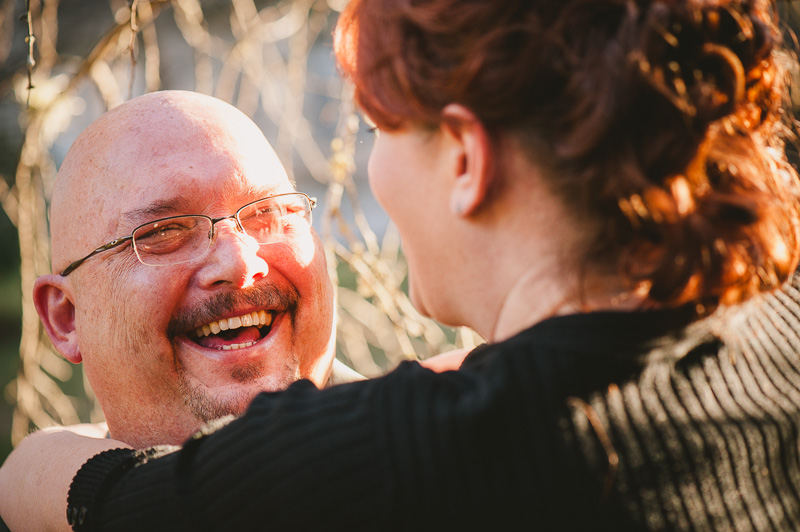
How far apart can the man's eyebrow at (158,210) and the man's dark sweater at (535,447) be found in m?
0.73

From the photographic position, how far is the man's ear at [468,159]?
98 cm

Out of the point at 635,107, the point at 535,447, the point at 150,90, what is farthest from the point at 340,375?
the point at 635,107

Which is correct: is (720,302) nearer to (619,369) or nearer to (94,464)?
(619,369)

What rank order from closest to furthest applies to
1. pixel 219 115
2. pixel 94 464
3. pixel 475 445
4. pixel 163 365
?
pixel 475 445 < pixel 94 464 < pixel 163 365 < pixel 219 115

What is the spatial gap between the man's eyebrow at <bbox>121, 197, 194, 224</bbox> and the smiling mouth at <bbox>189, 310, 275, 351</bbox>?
0.88ft

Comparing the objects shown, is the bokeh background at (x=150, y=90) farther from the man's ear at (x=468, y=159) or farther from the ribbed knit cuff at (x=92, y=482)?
the ribbed knit cuff at (x=92, y=482)

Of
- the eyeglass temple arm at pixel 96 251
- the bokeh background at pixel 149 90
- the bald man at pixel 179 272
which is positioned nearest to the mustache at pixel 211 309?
the bald man at pixel 179 272

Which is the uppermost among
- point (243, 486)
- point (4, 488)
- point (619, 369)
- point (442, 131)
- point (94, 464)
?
point (442, 131)

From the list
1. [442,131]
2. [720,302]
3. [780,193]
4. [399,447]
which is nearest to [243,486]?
[399,447]

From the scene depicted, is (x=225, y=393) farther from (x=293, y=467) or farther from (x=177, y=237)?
(x=293, y=467)

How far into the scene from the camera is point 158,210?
1579 mm

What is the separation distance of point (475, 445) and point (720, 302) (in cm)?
40

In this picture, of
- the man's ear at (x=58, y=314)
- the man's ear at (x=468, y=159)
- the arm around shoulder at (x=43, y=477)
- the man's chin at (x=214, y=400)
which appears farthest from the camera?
the man's ear at (x=58, y=314)

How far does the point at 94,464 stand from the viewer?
4.05 ft
